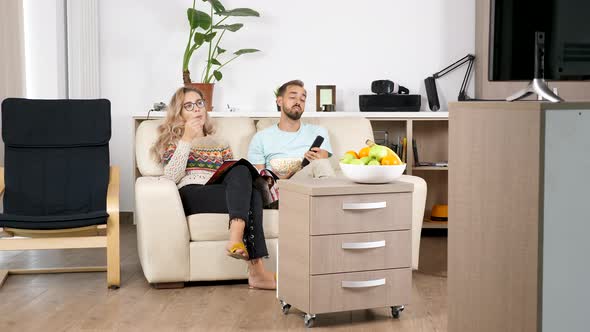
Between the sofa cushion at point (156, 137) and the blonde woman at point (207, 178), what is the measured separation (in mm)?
81

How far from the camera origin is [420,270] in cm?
460

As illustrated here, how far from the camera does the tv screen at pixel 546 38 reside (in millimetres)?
2018

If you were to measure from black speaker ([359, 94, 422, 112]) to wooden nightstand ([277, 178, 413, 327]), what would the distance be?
243 cm

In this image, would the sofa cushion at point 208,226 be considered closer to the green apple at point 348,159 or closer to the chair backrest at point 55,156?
the chair backrest at point 55,156

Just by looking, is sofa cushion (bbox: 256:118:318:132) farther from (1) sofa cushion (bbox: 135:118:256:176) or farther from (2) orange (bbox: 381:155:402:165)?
(2) orange (bbox: 381:155:402:165)

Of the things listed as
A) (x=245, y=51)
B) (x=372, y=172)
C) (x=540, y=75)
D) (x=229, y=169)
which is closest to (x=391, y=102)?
(x=245, y=51)

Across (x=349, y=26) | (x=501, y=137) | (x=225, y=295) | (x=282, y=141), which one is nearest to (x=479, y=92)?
(x=349, y=26)

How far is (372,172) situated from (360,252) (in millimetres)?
329

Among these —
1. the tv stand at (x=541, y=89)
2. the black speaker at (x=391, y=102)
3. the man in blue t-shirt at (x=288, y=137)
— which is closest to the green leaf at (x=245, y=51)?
the black speaker at (x=391, y=102)

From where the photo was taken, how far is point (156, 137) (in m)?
4.61

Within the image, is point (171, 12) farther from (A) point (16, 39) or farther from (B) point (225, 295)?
(B) point (225, 295)

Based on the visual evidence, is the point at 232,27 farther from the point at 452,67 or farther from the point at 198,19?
the point at 452,67

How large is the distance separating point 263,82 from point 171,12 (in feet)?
2.84

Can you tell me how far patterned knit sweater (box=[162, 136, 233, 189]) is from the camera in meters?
4.34
